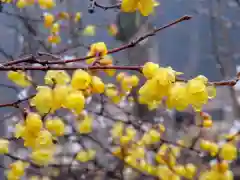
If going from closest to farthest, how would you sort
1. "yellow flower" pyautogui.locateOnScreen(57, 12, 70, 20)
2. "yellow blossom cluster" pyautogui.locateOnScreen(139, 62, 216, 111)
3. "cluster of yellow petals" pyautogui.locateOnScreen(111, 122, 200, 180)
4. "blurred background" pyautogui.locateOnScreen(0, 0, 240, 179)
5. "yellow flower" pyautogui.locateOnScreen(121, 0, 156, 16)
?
"yellow blossom cluster" pyautogui.locateOnScreen(139, 62, 216, 111)
"yellow flower" pyautogui.locateOnScreen(121, 0, 156, 16)
"cluster of yellow petals" pyautogui.locateOnScreen(111, 122, 200, 180)
"yellow flower" pyautogui.locateOnScreen(57, 12, 70, 20)
"blurred background" pyautogui.locateOnScreen(0, 0, 240, 179)

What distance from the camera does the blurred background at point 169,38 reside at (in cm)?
220

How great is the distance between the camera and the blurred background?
220 centimetres

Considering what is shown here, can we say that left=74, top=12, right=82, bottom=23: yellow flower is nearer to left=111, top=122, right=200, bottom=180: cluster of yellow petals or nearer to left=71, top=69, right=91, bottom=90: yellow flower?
left=111, top=122, right=200, bottom=180: cluster of yellow petals

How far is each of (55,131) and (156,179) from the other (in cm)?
97

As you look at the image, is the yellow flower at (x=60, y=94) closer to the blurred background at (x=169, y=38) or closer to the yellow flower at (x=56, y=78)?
the yellow flower at (x=56, y=78)

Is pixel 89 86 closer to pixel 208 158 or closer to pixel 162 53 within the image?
pixel 208 158

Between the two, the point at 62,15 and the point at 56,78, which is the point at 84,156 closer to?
the point at 62,15

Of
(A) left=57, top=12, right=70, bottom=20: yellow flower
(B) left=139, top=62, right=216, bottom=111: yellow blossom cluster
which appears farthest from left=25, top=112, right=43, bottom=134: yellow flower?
(A) left=57, top=12, right=70, bottom=20: yellow flower

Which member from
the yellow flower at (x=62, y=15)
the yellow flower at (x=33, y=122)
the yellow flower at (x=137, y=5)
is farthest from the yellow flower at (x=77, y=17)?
the yellow flower at (x=33, y=122)

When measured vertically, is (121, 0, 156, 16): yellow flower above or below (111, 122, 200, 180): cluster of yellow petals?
below

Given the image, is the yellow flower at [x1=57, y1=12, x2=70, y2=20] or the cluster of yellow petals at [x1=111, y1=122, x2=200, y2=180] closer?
the cluster of yellow petals at [x1=111, y1=122, x2=200, y2=180]

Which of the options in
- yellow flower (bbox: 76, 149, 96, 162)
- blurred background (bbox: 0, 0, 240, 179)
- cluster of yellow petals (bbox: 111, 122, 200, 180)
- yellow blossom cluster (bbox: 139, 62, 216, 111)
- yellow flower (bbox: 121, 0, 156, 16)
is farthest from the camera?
blurred background (bbox: 0, 0, 240, 179)

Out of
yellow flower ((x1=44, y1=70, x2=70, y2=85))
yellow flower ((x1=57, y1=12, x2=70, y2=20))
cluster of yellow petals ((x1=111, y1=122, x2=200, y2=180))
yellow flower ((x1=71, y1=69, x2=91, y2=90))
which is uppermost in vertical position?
yellow flower ((x1=57, y1=12, x2=70, y2=20))

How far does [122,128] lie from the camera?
2.04m
